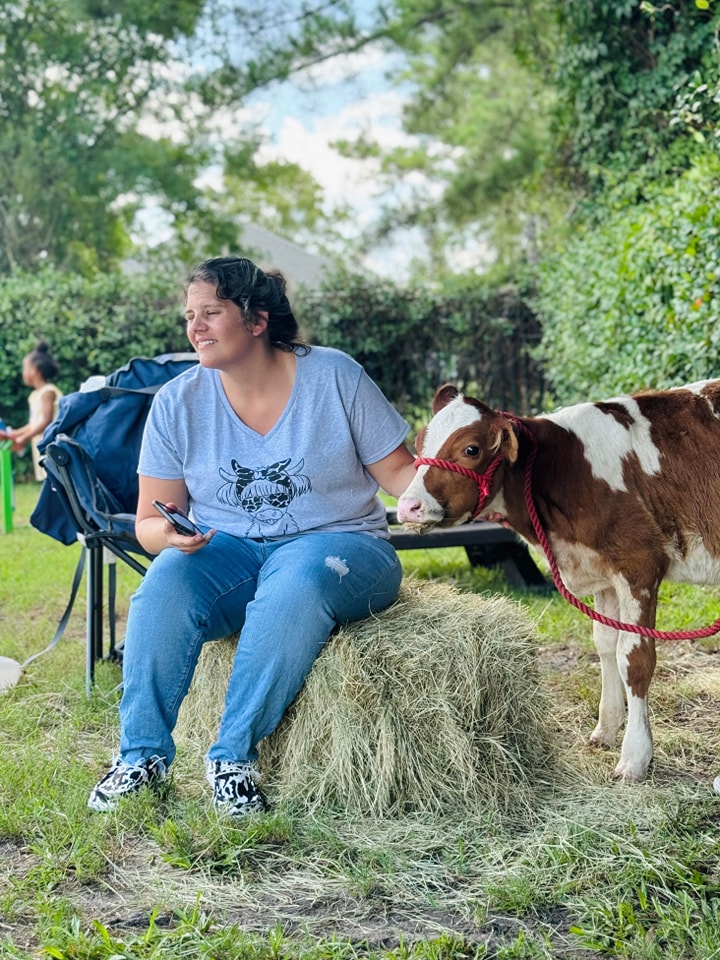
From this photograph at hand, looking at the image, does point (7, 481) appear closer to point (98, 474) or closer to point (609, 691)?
point (98, 474)

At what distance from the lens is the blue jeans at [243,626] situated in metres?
3.23

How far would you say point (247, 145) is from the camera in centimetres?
2134

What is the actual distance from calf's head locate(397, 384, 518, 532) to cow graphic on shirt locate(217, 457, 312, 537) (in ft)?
1.53

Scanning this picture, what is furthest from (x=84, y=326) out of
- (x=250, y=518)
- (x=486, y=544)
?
(x=250, y=518)

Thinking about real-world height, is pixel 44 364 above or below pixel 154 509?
above

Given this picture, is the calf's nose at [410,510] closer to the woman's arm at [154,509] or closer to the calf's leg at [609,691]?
the woman's arm at [154,509]

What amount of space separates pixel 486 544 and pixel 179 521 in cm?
303

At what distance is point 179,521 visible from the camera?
3373 mm

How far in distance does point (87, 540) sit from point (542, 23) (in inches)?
552

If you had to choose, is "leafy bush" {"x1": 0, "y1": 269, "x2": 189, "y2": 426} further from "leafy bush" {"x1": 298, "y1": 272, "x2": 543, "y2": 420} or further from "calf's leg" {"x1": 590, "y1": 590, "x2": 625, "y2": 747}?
"calf's leg" {"x1": 590, "y1": 590, "x2": 625, "y2": 747}

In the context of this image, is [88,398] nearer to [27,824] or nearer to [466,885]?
[27,824]

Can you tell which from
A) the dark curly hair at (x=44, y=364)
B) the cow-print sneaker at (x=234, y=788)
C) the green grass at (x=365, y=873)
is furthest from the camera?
the dark curly hair at (x=44, y=364)

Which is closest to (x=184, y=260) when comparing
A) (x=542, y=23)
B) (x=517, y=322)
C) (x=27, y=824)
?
(x=542, y=23)

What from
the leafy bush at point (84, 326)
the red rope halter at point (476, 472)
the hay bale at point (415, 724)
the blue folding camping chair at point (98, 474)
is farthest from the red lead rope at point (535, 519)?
the leafy bush at point (84, 326)
